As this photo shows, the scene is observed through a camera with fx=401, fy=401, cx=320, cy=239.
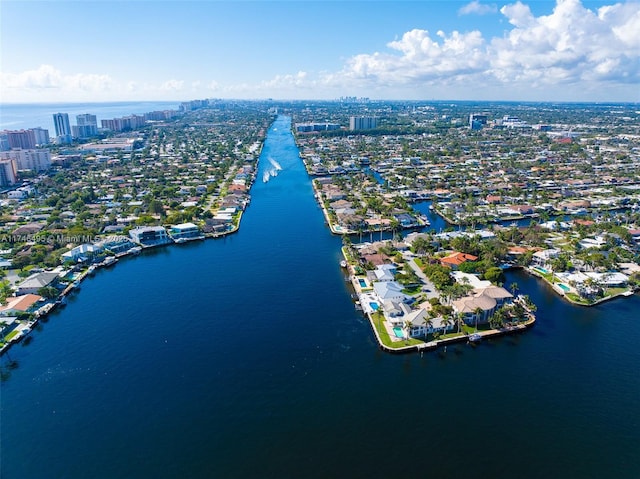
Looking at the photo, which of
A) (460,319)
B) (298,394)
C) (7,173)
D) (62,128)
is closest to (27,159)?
(7,173)

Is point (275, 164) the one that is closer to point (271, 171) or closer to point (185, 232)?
point (271, 171)

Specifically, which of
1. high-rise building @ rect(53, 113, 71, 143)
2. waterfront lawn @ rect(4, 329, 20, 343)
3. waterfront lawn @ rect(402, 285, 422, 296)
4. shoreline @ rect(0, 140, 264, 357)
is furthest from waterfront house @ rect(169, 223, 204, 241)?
high-rise building @ rect(53, 113, 71, 143)

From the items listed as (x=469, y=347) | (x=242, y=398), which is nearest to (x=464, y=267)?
(x=469, y=347)

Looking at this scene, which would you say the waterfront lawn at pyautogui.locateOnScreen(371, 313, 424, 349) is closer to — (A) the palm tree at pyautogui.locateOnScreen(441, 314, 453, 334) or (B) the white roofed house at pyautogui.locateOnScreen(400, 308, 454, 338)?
(B) the white roofed house at pyautogui.locateOnScreen(400, 308, 454, 338)

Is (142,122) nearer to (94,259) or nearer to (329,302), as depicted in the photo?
(94,259)

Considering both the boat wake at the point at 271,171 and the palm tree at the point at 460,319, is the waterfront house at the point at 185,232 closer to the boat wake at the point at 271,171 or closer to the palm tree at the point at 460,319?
the boat wake at the point at 271,171

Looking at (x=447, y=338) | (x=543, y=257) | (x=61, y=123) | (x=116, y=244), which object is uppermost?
(x=61, y=123)

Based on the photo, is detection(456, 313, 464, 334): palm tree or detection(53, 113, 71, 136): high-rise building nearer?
detection(456, 313, 464, 334): palm tree
